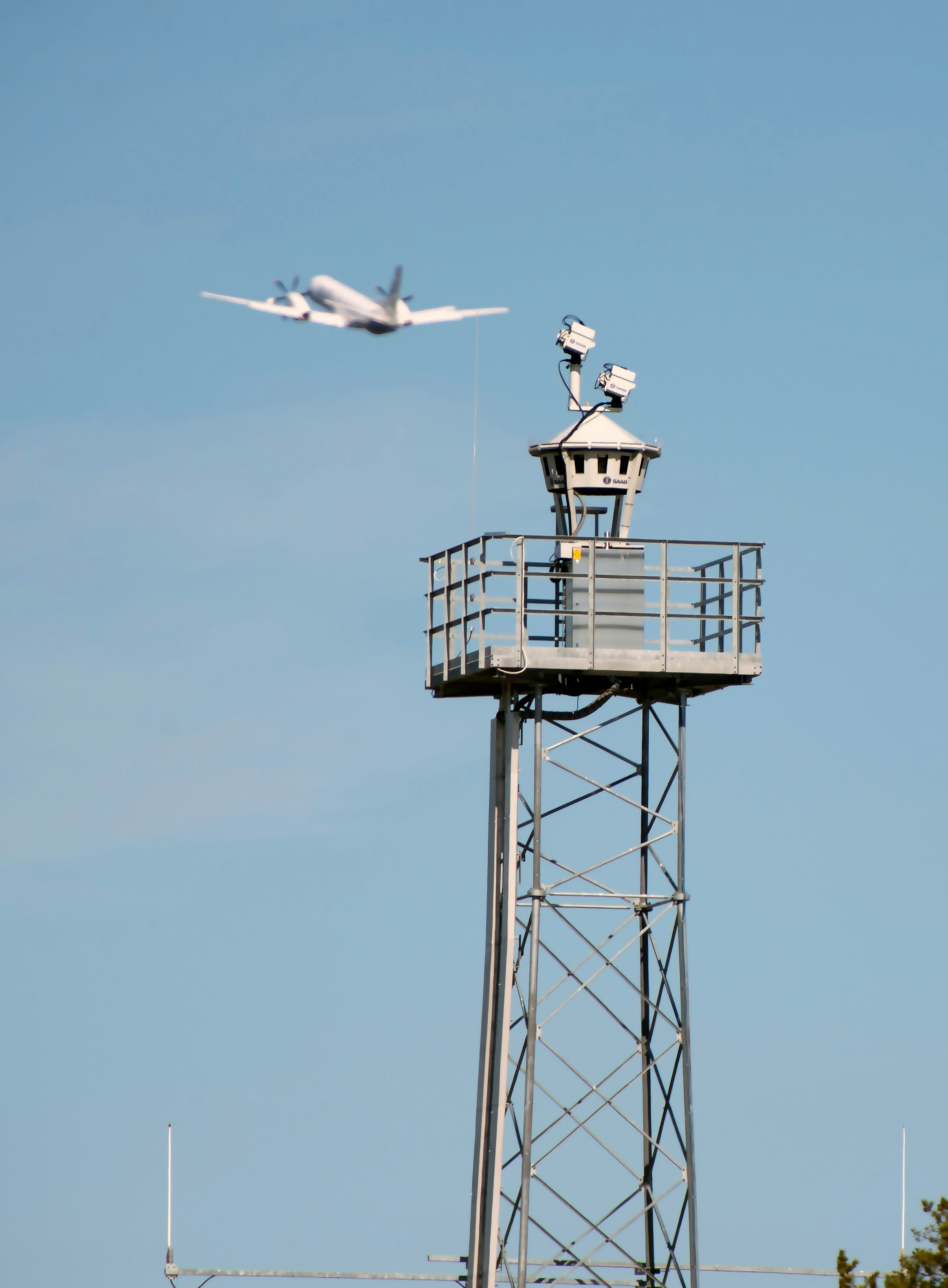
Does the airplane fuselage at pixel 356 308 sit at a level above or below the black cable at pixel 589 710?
above

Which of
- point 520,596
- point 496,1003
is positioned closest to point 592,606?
point 520,596

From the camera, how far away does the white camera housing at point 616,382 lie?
58.0 m

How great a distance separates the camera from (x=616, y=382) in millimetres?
58000

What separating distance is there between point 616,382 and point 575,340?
0.89 m

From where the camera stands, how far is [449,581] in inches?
2251

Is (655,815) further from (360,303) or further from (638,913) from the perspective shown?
(360,303)

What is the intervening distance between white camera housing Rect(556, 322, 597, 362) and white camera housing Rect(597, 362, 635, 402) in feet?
1.39

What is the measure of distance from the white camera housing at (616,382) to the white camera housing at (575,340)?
0.42 metres

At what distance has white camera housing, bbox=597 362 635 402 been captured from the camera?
58.0 meters

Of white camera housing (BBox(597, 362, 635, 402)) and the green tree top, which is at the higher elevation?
white camera housing (BBox(597, 362, 635, 402))

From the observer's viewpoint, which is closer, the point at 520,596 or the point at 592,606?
the point at 592,606

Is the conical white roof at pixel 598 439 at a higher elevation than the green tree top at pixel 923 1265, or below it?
higher

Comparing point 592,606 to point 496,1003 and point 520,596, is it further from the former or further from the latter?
point 496,1003

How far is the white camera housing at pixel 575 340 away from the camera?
58.1 m
